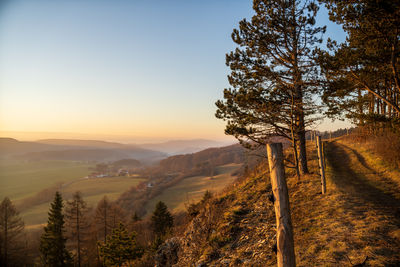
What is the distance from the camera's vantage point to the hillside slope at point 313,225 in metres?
5.16

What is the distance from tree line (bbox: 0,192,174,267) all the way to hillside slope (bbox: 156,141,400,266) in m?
8.39

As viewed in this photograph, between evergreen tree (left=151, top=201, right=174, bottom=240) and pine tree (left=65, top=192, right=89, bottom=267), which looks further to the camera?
evergreen tree (left=151, top=201, right=174, bottom=240)

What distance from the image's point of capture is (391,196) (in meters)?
8.16

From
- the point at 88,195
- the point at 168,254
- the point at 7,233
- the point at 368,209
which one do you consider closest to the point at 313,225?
the point at 368,209

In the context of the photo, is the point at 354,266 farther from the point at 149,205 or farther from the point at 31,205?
the point at 31,205

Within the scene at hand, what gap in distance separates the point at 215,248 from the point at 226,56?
405 inches

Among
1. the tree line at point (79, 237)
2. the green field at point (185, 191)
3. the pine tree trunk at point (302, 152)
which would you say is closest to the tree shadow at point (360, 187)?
the pine tree trunk at point (302, 152)

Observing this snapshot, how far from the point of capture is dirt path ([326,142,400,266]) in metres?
4.86

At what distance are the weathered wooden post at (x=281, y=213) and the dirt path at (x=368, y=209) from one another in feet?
7.15

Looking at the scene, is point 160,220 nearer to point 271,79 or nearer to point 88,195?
point 271,79

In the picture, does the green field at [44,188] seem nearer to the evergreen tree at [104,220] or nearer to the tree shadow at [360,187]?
the evergreen tree at [104,220]

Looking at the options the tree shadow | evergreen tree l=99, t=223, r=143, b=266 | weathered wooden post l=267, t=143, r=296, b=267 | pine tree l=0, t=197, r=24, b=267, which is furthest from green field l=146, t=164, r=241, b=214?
weathered wooden post l=267, t=143, r=296, b=267

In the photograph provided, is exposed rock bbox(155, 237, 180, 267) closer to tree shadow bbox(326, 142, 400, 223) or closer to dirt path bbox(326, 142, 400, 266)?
dirt path bbox(326, 142, 400, 266)

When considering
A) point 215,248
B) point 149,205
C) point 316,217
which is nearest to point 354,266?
point 316,217
